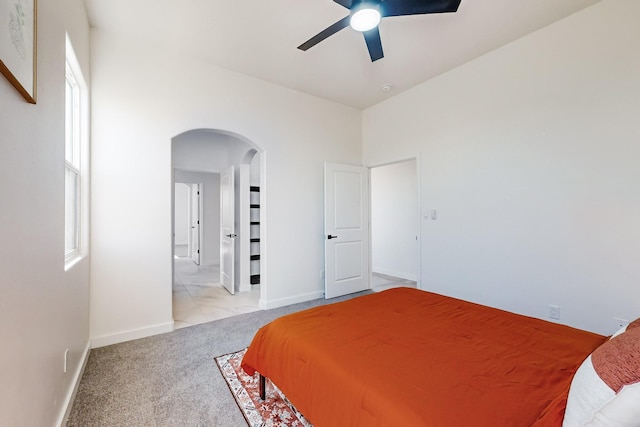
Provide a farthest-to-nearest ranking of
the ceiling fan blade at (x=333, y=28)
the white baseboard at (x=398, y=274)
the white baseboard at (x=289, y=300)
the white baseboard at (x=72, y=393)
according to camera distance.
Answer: the white baseboard at (x=398, y=274)
the white baseboard at (x=289, y=300)
the ceiling fan blade at (x=333, y=28)
the white baseboard at (x=72, y=393)

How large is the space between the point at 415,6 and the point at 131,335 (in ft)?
12.1

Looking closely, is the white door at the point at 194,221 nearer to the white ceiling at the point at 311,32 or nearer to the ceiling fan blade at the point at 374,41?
the white ceiling at the point at 311,32

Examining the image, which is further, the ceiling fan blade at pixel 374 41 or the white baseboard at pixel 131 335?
the white baseboard at pixel 131 335

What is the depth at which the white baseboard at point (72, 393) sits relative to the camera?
158cm

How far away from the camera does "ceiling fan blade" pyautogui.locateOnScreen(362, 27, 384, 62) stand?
2.14 meters

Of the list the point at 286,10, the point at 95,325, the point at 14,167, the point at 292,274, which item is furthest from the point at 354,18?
the point at 95,325

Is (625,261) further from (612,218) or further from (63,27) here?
(63,27)

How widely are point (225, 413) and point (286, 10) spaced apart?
119 inches

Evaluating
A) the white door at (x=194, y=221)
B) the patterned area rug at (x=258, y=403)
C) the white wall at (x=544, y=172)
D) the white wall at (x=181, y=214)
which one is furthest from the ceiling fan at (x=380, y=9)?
the white wall at (x=181, y=214)

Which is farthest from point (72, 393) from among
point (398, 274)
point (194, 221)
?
point (194, 221)

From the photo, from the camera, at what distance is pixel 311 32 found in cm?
266

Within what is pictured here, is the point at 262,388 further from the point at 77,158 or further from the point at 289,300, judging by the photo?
the point at 77,158

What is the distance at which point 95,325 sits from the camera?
2.60m

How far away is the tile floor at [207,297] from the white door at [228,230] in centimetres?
21
